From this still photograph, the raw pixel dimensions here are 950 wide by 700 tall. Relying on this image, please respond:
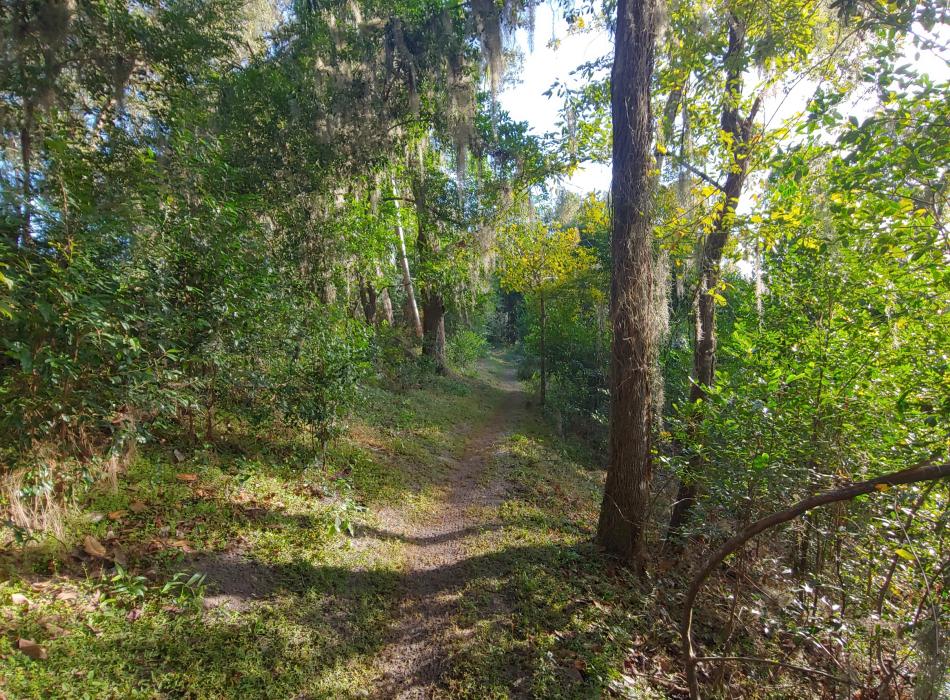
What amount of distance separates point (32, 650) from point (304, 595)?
180 cm

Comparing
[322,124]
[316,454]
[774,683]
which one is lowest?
[774,683]

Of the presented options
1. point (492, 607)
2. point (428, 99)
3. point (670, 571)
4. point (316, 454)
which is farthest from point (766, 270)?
point (428, 99)

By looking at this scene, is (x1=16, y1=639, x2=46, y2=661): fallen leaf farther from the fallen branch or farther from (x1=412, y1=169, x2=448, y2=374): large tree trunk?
(x1=412, y1=169, x2=448, y2=374): large tree trunk

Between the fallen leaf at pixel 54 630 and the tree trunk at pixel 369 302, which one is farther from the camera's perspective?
the tree trunk at pixel 369 302

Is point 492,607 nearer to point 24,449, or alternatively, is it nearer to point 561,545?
point 561,545

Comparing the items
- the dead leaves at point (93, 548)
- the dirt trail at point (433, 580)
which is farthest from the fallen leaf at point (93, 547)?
the dirt trail at point (433, 580)

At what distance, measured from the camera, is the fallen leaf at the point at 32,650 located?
2.45m

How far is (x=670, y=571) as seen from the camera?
17.4 feet

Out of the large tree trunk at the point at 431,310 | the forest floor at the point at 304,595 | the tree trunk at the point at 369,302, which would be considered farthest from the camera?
the tree trunk at the point at 369,302

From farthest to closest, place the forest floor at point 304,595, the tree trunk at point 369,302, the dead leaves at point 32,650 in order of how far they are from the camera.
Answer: the tree trunk at point 369,302 → the forest floor at point 304,595 → the dead leaves at point 32,650

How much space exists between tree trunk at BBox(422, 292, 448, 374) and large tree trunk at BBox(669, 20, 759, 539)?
35.8ft

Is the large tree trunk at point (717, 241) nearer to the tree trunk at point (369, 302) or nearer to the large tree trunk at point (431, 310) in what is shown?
the large tree trunk at point (431, 310)

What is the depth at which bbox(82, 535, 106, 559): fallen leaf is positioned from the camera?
328 centimetres

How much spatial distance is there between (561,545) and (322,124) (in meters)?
8.28
